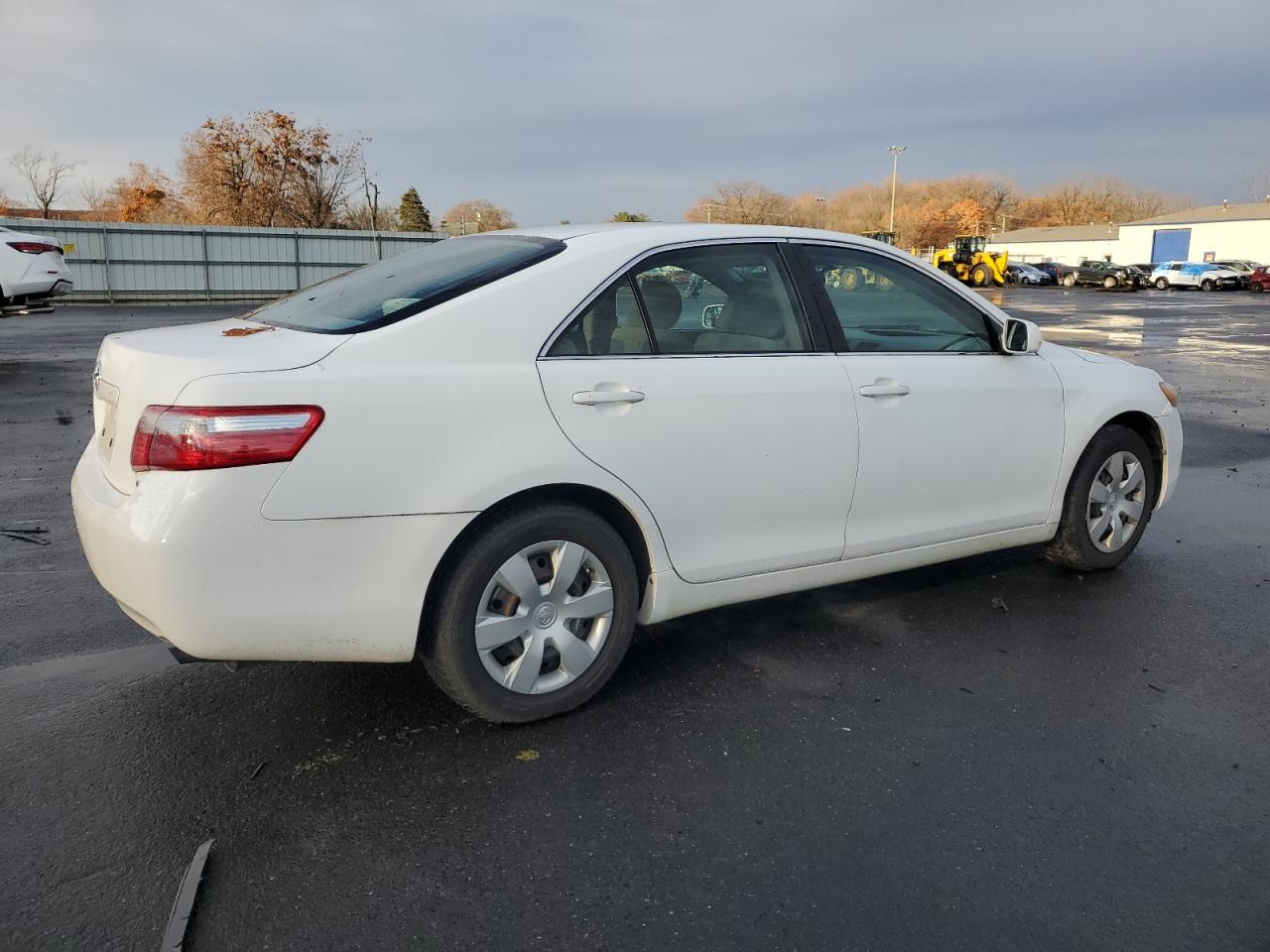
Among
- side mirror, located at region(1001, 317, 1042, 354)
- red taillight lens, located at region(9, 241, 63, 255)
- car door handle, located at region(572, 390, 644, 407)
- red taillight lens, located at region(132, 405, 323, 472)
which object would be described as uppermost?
red taillight lens, located at region(9, 241, 63, 255)

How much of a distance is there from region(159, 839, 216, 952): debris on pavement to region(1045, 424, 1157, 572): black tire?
3.74 meters

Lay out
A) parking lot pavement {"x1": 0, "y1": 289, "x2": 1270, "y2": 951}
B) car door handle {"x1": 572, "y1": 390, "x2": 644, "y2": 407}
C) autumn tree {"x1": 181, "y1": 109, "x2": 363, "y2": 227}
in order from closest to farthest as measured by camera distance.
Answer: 1. parking lot pavement {"x1": 0, "y1": 289, "x2": 1270, "y2": 951}
2. car door handle {"x1": 572, "y1": 390, "x2": 644, "y2": 407}
3. autumn tree {"x1": 181, "y1": 109, "x2": 363, "y2": 227}

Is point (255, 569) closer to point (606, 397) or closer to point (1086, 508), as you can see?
point (606, 397)

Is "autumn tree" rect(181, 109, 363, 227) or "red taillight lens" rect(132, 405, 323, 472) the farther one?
"autumn tree" rect(181, 109, 363, 227)

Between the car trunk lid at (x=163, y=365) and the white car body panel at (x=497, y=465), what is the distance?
0.04ft

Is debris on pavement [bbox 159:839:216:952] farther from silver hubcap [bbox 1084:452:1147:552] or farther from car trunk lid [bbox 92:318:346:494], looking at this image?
silver hubcap [bbox 1084:452:1147:552]

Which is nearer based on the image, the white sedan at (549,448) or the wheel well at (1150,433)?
the white sedan at (549,448)

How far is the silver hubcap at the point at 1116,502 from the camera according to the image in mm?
4602

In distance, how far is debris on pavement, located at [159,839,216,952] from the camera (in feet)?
7.08

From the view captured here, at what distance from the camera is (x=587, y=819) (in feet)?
8.80

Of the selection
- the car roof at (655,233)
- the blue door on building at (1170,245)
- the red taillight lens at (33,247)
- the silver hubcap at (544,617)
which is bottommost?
the silver hubcap at (544,617)

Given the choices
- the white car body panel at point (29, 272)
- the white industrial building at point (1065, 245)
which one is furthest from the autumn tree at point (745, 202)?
the white car body panel at point (29, 272)

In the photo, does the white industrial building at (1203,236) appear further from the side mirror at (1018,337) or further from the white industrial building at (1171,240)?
the side mirror at (1018,337)

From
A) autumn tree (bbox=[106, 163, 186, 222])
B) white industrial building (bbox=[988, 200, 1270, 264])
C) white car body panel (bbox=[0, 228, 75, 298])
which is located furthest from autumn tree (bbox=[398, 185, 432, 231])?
white car body panel (bbox=[0, 228, 75, 298])
